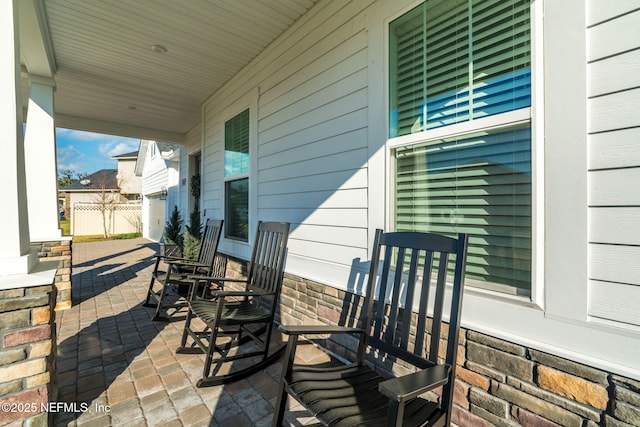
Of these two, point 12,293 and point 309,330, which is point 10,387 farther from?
point 309,330

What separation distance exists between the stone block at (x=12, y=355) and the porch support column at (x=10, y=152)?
0.35 metres

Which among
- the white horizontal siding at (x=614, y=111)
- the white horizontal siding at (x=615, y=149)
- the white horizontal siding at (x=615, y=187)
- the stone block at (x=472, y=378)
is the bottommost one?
the stone block at (x=472, y=378)

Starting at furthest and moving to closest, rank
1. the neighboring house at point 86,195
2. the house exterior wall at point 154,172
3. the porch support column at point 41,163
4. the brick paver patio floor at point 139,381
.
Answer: the neighboring house at point 86,195 < the house exterior wall at point 154,172 < the porch support column at point 41,163 < the brick paver patio floor at point 139,381

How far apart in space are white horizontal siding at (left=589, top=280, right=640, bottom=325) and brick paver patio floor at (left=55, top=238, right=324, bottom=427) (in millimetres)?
1552

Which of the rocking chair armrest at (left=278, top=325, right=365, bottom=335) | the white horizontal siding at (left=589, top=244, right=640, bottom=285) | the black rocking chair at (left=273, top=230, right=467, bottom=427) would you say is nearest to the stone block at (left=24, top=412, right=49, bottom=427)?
the black rocking chair at (left=273, top=230, right=467, bottom=427)

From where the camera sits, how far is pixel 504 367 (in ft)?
4.78

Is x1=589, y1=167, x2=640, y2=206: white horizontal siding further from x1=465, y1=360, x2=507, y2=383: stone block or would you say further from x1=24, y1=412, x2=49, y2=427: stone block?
x1=24, y1=412, x2=49, y2=427: stone block

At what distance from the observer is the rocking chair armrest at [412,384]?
0.99m

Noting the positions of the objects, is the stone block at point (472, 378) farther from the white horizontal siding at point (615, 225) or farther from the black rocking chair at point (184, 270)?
the black rocking chair at point (184, 270)

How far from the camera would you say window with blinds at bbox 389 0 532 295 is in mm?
1483

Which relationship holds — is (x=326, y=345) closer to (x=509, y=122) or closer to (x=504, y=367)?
(x=504, y=367)

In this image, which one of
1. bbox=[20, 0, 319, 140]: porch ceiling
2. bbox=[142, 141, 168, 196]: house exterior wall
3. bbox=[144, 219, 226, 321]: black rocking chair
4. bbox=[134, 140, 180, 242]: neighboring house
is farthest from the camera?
bbox=[142, 141, 168, 196]: house exterior wall

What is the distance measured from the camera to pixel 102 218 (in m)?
14.3

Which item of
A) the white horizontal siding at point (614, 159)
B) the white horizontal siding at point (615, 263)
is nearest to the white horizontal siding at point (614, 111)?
the white horizontal siding at point (614, 159)
